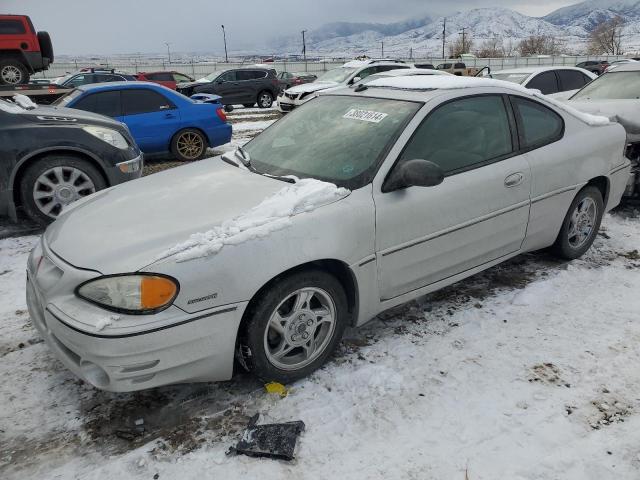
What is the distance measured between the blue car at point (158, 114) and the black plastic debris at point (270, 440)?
22.7ft

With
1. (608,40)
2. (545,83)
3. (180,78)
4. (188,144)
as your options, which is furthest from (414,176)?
(608,40)

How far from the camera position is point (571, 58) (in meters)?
52.3

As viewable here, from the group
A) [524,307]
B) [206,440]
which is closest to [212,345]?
[206,440]

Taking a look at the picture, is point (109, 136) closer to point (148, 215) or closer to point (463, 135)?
point (148, 215)

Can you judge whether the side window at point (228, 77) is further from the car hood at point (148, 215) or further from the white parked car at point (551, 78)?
the car hood at point (148, 215)

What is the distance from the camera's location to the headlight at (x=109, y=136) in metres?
5.34

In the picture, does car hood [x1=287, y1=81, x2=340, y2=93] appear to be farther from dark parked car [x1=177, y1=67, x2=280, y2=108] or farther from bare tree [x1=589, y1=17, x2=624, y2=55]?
bare tree [x1=589, y1=17, x2=624, y2=55]

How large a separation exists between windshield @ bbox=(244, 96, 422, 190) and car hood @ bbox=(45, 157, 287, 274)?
0.79 ft

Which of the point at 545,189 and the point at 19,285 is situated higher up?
the point at 545,189

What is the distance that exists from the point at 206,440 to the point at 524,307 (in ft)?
7.78

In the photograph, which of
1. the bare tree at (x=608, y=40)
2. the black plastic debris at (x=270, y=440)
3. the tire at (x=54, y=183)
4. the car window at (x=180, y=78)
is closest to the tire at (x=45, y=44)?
the car window at (x=180, y=78)

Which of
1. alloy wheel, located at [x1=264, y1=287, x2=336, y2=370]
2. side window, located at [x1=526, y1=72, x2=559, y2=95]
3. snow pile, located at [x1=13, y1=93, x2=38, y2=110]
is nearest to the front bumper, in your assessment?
alloy wheel, located at [x1=264, y1=287, x2=336, y2=370]

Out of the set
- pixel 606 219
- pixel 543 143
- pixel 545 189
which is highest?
pixel 543 143

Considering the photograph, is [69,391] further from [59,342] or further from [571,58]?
[571,58]
